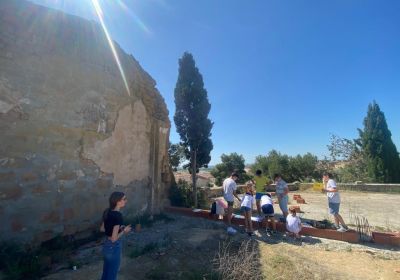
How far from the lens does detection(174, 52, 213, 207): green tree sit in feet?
39.6

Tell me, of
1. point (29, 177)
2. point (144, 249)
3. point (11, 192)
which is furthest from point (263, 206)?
point (11, 192)

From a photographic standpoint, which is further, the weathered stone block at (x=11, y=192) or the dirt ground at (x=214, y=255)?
the weathered stone block at (x=11, y=192)

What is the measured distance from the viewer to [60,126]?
18.7ft

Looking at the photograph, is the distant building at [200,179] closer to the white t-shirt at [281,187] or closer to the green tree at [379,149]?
the green tree at [379,149]

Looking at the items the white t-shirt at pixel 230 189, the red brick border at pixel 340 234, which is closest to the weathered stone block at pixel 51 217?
the white t-shirt at pixel 230 189

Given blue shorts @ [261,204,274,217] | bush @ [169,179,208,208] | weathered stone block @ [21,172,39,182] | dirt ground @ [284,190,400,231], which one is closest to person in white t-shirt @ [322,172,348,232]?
blue shorts @ [261,204,274,217]

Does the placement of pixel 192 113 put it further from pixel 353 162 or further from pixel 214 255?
pixel 353 162

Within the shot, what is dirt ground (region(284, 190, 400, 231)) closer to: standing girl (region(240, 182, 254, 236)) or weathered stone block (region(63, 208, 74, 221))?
standing girl (region(240, 182, 254, 236))

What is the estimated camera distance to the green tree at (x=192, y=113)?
39.6 ft

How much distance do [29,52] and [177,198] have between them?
6538mm

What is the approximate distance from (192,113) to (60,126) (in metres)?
6.99

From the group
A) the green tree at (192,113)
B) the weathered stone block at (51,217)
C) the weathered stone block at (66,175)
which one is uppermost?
the green tree at (192,113)

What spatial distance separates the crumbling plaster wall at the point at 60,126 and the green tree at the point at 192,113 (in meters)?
4.27

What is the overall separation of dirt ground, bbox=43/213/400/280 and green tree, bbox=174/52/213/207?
5.49m
